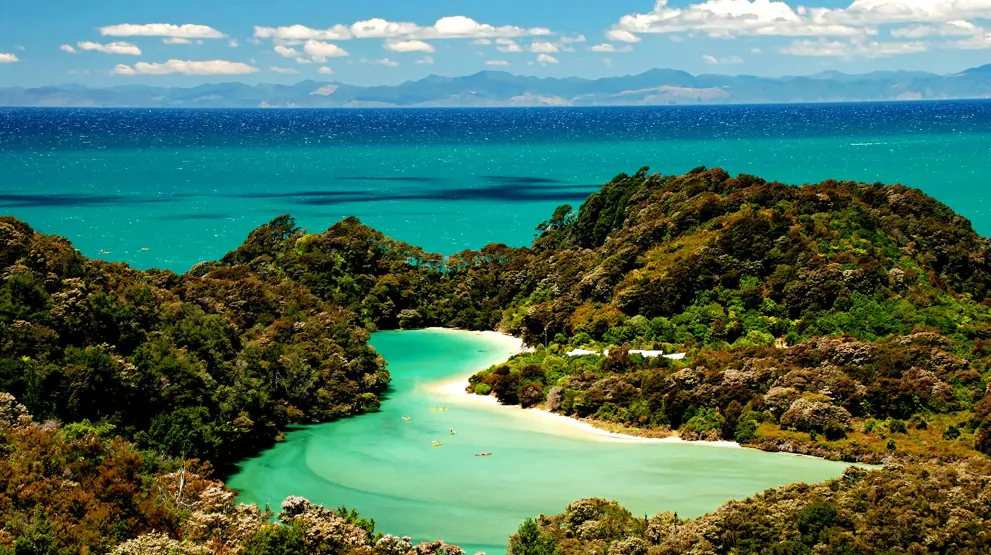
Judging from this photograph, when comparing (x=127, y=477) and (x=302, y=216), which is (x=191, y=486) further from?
(x=302, y=216)

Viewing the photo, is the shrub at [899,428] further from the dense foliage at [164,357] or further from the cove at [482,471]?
the dense foliage at [164,357]

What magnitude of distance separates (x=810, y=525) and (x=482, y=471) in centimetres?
1282

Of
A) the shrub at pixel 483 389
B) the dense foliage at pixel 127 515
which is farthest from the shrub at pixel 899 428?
the dense foliage at pixel 127 515

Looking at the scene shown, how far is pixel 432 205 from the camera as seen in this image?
10519 centimetres

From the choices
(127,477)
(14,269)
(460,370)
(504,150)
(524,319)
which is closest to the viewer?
(127,477)

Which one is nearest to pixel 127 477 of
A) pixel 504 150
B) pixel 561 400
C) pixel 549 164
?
pixel 561 400

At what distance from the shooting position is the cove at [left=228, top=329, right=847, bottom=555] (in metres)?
31.0

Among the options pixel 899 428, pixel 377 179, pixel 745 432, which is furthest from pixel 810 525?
pixel 377 179

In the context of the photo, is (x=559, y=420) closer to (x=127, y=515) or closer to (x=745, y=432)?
(x=745, y=432)

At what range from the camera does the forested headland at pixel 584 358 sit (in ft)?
80.7

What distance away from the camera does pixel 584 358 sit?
46281 millimetres

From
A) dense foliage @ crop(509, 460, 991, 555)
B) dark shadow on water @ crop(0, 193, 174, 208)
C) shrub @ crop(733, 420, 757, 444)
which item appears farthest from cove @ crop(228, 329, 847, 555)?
dark shadow on water @ crop(0, 193, 174, 208)

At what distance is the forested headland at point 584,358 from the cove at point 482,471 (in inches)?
64.6

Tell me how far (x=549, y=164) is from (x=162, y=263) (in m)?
78.6
